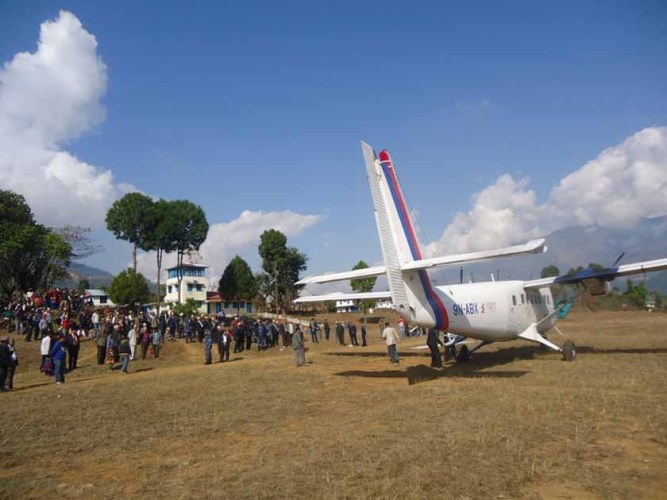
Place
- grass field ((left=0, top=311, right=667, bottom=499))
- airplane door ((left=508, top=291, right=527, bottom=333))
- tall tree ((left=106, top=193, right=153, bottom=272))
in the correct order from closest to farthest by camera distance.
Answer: grass field ((left=0, top=311, right=667, bottom=499)), airplane door ((left=508, top=291, right=527, bottom=333)), tall tree ((left=106, top=193, right=153, bottom=272))

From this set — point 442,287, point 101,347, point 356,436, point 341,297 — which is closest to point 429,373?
point 442,287

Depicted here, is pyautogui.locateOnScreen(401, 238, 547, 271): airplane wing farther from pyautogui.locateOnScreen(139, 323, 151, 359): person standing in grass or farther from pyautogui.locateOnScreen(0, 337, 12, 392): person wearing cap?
pyautogui.locateOnScreen(139, 323, 151, 359): person standing in grass

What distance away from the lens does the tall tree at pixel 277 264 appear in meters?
73.6

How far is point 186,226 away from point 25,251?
1723 cm

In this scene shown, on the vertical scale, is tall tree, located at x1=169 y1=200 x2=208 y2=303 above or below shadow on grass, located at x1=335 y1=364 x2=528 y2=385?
above

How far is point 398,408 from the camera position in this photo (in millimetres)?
10250

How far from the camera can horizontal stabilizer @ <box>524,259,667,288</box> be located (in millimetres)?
16297

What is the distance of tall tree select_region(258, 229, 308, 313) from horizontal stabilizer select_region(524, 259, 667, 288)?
56660mm

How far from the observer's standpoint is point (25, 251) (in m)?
48.9

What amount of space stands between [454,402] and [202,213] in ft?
172

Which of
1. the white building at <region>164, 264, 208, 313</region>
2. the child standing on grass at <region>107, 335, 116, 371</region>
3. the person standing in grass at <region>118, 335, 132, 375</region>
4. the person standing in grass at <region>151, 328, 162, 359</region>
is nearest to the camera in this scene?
the person standing in grass at <region>118, 335, 132, 375</region>

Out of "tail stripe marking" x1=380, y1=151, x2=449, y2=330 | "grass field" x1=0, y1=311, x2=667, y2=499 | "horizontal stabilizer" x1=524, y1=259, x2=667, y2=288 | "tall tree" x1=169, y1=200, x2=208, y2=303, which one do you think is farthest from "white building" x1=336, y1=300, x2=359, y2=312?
"tail stripe marking" x1=380, y1=151, x2=449, y2=330

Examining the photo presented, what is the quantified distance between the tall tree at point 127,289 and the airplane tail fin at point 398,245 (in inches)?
2060

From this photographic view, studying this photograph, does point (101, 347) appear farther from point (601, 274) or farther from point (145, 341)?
point (601, 274)
